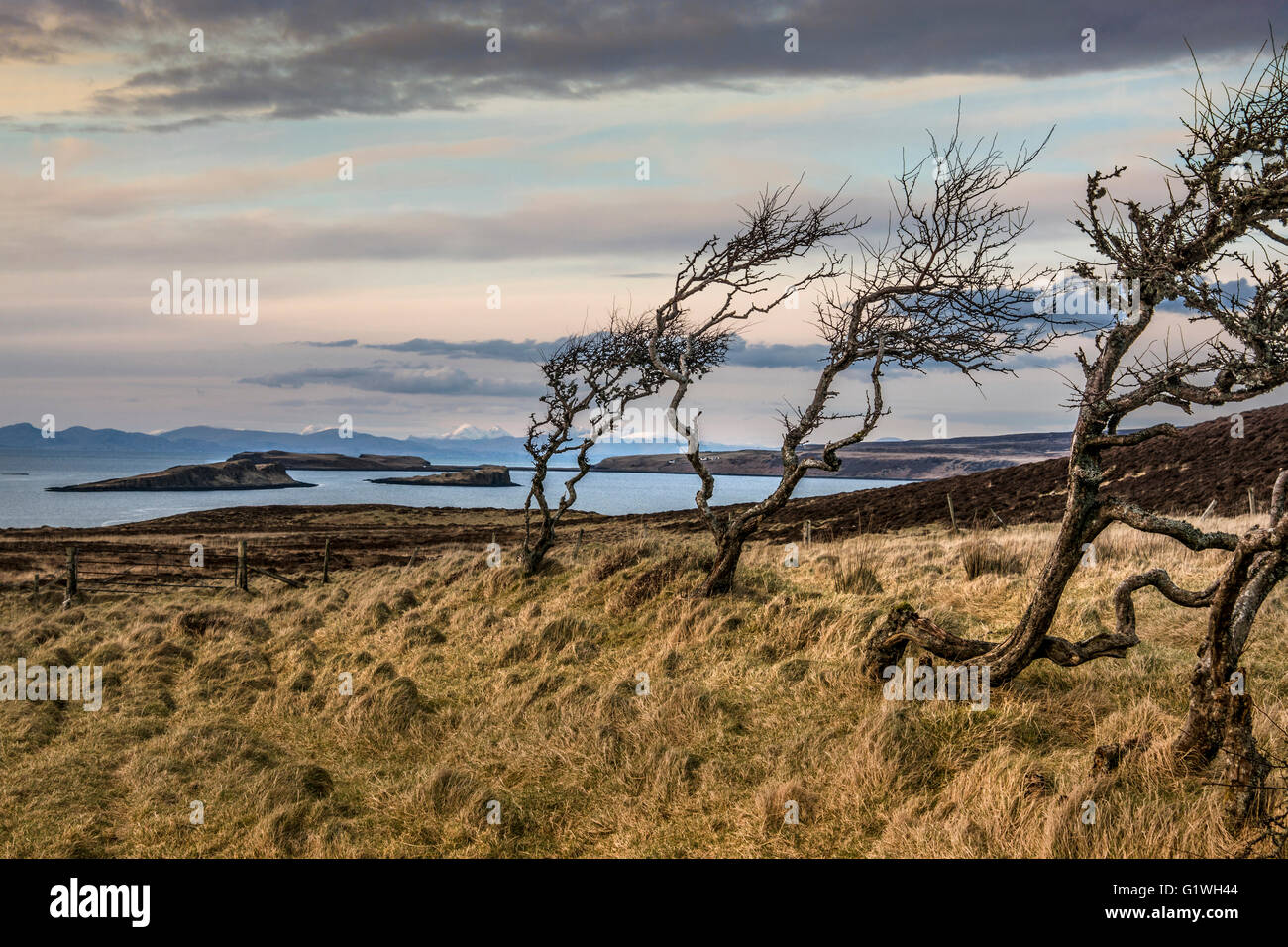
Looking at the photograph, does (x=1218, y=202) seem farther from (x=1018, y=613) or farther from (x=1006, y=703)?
(x=1018, y=613)

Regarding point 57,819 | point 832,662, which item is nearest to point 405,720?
point 57,819

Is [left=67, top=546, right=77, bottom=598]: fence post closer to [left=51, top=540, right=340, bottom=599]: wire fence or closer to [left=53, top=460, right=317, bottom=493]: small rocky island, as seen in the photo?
[left=51, top=540, right=340, bottom=599]: wire fence

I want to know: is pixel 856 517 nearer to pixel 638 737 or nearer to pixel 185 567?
pixel 185 567

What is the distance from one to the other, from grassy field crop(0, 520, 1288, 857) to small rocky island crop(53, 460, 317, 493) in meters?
176

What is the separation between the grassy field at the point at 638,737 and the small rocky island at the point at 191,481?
576ft

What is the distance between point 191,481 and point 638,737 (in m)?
195

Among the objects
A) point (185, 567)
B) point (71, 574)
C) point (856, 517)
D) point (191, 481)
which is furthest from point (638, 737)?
point (191, 481)

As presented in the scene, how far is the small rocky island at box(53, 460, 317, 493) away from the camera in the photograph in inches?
6412

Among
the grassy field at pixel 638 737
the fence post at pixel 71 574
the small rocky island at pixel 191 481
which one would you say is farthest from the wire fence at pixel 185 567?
the small rocky island at pixel 191 481

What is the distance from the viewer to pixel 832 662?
9922mm

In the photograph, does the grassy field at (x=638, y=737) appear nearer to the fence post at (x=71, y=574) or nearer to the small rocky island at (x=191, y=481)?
the fence post at (x=71, y=574)

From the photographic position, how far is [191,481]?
175250 mm

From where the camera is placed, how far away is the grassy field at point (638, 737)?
6559mm
